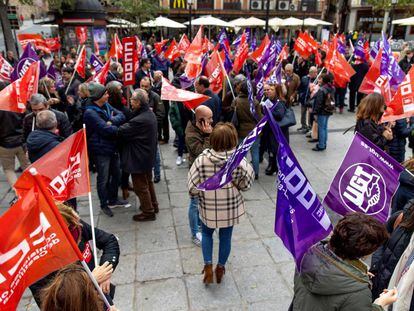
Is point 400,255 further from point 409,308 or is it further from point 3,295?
point 3,295

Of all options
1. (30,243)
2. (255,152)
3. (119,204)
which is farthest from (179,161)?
(30,243)

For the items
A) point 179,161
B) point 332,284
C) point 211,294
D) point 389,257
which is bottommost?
point 211,294

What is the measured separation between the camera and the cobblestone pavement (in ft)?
12.2

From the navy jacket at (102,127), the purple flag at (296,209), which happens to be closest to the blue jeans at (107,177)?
the navy jacket at (102,127)

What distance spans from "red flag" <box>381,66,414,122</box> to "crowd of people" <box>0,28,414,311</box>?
253mm

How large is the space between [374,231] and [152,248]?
124 inches

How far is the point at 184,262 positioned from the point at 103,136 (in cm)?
207

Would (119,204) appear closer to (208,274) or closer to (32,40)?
(208,274)

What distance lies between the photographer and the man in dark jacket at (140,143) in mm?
4707

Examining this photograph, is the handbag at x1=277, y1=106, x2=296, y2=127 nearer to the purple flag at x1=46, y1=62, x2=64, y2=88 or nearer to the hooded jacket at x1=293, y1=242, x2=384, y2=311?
the hooded jacket at x1=293, y1=242, x2=384, y2=311

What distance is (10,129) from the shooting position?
5504 mm

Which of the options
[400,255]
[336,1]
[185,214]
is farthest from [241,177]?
[336,1]

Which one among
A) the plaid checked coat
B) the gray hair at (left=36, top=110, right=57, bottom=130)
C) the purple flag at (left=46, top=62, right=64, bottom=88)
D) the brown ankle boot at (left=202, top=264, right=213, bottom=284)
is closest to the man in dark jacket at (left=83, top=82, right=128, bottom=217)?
the gray hair at (left=36, top=110, right=57, bottom=130)

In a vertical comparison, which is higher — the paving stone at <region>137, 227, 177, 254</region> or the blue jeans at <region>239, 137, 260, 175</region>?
the blue jeans at <region>239, 137, 260, 175</region>
